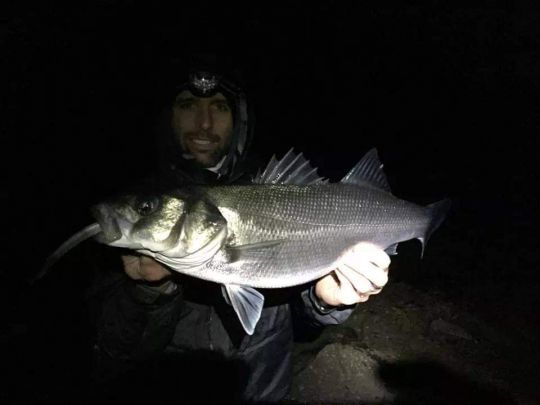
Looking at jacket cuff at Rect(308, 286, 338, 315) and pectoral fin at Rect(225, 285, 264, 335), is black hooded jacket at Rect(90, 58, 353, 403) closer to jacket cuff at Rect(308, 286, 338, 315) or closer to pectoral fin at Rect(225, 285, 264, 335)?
jacket cuff at Rect(308, 286, 338, 315)

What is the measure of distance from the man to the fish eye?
239 mm

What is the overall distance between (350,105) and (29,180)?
525 inches

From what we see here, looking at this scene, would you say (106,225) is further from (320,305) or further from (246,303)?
(320,305)

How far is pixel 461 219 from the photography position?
8.20 meters

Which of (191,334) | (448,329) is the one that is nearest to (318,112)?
(448,329)

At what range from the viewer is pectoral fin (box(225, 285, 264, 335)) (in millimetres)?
1943

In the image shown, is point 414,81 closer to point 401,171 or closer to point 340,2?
point 340,2

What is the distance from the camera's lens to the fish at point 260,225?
1697mm

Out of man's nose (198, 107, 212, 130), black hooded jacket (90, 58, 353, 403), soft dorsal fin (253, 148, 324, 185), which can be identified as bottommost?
black hooded jacket (90, 58, 353, 403)

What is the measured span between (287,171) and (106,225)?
3.44 ft

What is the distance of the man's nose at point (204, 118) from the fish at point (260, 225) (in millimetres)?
1252

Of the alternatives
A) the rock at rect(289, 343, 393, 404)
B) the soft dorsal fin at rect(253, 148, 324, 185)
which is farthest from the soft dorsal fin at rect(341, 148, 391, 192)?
the rock at rect(289, 343, 393, 404)

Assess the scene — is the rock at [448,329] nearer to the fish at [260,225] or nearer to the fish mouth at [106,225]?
the fish at [260,225]

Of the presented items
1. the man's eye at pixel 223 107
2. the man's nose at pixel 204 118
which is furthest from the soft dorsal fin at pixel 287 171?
the man's eye at pixel 223 107
